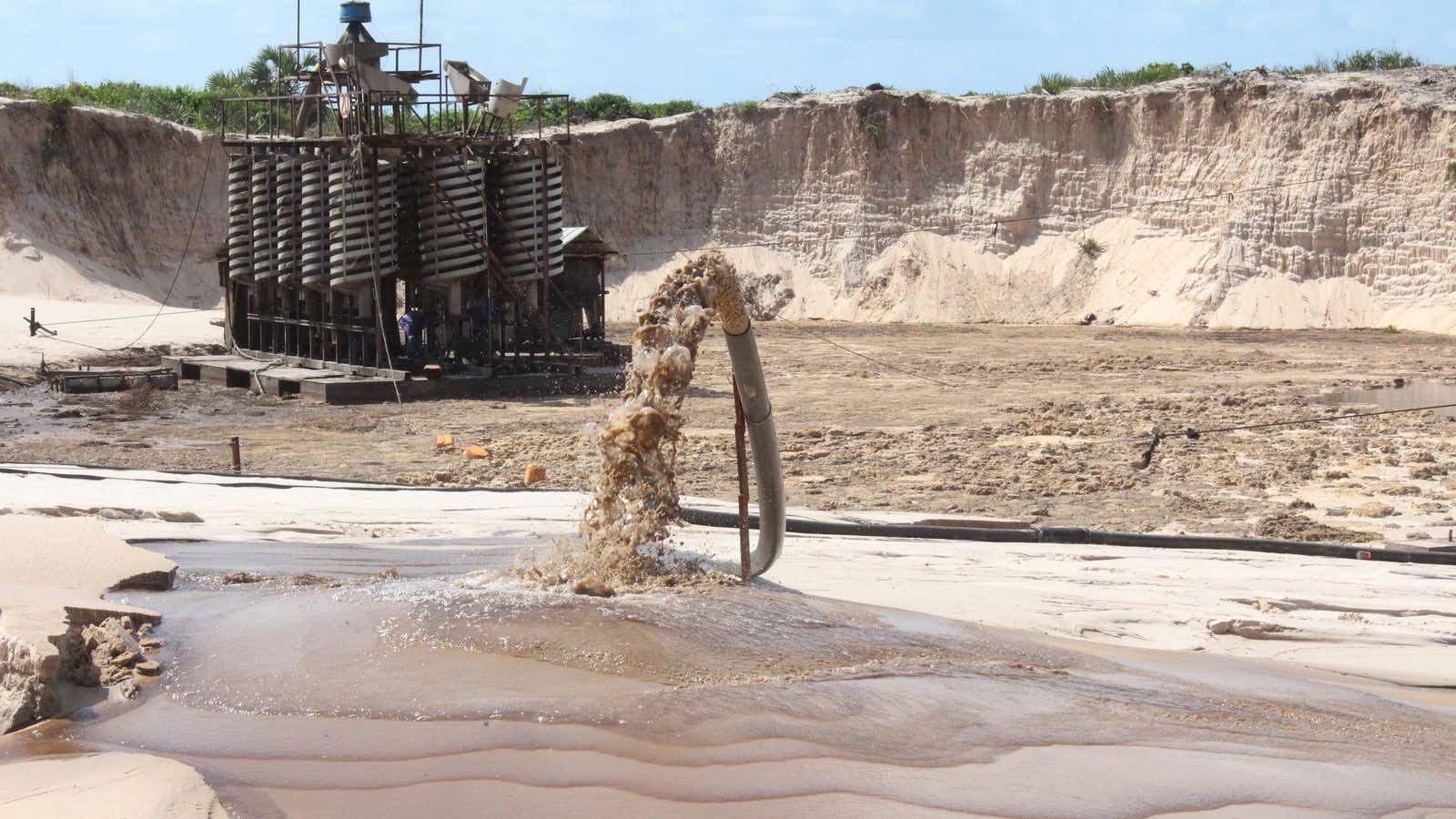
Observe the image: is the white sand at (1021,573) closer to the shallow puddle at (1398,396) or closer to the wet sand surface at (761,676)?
the wet sand surface at (761,676)

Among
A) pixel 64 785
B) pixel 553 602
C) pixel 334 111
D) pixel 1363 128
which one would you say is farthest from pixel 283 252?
pixel 1363 128

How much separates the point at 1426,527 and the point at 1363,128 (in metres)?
27.8

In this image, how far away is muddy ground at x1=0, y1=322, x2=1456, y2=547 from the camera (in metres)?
10.7

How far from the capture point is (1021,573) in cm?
780

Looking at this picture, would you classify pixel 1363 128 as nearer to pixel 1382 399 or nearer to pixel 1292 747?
pixel 1382 399

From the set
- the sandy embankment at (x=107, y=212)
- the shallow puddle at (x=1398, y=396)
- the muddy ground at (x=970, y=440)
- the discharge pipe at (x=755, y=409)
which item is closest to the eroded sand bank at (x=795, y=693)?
the discharge pipe at (x=755, y=409)

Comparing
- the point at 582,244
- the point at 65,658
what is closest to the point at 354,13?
the point at 582,244

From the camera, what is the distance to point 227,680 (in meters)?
5.96

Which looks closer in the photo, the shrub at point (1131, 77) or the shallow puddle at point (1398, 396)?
the shallow puddle at point (1398, 396)

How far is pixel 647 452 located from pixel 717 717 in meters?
1.98

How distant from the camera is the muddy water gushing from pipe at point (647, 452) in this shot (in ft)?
23.4

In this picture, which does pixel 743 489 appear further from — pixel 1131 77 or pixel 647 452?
pixel 1131 77

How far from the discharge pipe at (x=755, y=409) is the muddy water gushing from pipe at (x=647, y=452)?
92 millimetres

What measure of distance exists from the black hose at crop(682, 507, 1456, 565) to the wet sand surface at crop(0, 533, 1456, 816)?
1749 mm
